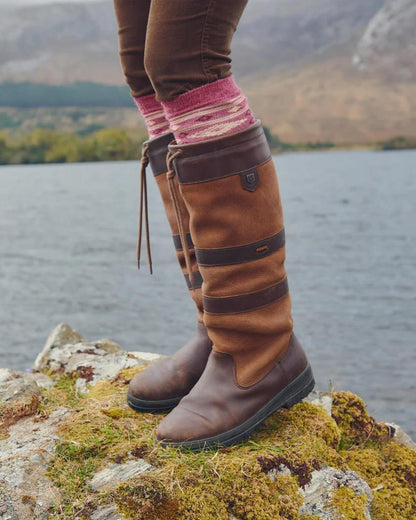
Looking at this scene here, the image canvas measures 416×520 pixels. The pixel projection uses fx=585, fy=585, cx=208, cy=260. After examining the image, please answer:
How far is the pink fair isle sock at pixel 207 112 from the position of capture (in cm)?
214

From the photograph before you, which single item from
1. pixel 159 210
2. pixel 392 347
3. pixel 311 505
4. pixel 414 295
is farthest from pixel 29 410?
pixel 159 210

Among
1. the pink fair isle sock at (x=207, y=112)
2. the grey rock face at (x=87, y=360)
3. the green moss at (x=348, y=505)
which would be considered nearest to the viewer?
the pink fair isle sock at (x=207, y=112)

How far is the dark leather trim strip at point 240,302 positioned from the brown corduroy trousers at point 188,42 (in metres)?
0.81

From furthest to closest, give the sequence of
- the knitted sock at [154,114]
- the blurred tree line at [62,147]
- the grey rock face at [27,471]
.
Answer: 1. the blurred tree line at [62,147]
2. the knitted sock at [154,114]
3. the grey rock face at [27,471]

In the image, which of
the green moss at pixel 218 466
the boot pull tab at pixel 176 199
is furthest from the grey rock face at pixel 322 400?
the boot pull tab at pixel 176 199

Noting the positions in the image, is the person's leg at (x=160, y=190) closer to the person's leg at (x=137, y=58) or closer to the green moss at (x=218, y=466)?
the person's leg at (x=137, y=58)

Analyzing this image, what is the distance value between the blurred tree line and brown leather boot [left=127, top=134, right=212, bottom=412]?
261 ft

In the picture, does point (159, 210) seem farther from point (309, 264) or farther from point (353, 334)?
point (353, 334)

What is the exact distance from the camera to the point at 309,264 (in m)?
16.2

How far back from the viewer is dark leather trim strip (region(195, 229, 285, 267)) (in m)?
2.29

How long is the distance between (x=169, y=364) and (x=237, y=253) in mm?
764

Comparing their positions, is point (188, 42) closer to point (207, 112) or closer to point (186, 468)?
point (207, 112)

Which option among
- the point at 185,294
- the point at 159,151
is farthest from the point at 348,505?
the point at 185,294

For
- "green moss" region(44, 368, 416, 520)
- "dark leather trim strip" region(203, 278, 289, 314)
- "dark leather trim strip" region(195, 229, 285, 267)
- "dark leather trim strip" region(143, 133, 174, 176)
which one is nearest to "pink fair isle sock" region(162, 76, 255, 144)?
"dark leather trim strip" region(143, 133, 174, 176)
